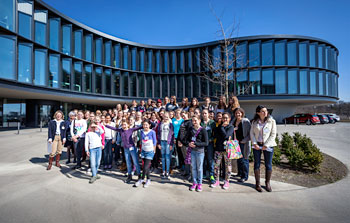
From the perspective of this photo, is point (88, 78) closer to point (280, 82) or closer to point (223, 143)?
point (223, 143)

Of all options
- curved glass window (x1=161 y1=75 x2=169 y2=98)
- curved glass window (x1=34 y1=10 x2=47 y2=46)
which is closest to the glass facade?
curved glass window (x1=34 y1=10 x2=47 y2=46)

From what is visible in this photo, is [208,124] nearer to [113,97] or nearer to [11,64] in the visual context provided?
[11,64]

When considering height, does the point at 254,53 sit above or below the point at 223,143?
above

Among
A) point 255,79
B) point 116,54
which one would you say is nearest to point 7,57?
point 116,54

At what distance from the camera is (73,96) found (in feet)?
64.0

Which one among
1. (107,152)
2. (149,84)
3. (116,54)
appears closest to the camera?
(107,152)

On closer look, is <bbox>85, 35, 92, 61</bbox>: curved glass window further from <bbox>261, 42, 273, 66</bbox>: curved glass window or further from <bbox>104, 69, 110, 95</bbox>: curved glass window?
<bbox>261, 42, 273, 66</bbox>: curved glass window

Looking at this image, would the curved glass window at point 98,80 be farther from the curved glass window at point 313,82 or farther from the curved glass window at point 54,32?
the curved glass window at point 313,82

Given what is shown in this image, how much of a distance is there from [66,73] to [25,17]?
592 cm

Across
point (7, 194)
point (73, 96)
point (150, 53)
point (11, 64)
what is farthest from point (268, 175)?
point (150, 53)

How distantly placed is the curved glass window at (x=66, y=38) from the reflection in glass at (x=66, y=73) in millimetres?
1071

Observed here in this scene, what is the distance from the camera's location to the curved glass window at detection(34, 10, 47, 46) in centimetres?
1645

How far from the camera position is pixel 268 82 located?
24.1 m

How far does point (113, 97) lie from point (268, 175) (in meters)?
23.2
